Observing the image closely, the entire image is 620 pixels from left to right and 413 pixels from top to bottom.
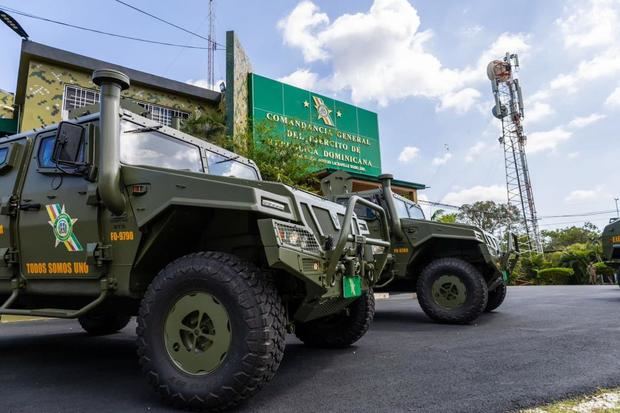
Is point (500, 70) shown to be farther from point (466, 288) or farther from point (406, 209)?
point (466, 288)

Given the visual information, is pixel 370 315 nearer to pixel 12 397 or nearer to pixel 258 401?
pixel 258 401

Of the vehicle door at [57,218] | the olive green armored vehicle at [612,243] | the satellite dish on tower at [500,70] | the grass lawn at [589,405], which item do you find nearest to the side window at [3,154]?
the vehicle door at [57,218]

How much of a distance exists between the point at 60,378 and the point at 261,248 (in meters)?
2.04

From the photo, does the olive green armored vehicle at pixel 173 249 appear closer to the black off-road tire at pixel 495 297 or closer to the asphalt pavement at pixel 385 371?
the asphalt pavement at pixel 385 371

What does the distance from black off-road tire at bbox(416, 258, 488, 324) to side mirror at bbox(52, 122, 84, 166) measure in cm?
483

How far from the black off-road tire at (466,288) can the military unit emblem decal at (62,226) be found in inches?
182

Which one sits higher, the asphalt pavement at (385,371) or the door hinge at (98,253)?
the door hinge at (98,253)

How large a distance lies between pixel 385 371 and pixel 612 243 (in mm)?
8268

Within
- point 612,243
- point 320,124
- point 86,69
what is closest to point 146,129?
point 612,243

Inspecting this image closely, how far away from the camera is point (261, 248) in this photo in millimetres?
3145

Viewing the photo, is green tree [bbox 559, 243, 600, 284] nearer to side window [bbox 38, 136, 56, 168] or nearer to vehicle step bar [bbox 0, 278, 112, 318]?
vehicle step bar [bbox 0, 278, 112, 318]

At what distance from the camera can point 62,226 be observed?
11.8 feet

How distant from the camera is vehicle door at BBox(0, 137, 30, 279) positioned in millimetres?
3857

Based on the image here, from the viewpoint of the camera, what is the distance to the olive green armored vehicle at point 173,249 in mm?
2684
